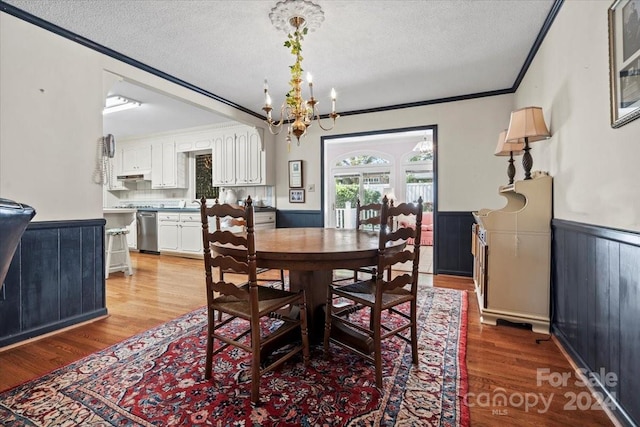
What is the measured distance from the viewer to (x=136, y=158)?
260 inches

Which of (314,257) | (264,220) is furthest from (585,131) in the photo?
(264,220)

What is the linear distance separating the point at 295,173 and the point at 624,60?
4.19 metres

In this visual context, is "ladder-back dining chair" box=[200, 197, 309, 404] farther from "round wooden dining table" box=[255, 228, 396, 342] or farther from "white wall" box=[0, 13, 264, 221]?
"white wall" box=[0, 13, 264, 221]

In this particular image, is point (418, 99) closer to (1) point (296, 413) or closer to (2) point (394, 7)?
(2) point (394, 7)

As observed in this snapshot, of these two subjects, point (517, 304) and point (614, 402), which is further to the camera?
point (517, 304)

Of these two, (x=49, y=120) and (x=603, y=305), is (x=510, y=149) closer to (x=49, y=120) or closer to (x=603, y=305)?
(x=603, y=305)

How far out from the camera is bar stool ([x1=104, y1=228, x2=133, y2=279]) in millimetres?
4070

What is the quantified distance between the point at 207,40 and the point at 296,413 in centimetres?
285

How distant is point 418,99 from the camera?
4.22 m

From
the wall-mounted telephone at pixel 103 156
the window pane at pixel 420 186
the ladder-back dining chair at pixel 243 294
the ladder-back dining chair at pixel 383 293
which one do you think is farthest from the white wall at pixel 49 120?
the window pane at pixel 420 186

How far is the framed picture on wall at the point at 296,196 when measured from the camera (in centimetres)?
519

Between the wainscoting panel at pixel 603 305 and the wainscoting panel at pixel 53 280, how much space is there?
354 cm

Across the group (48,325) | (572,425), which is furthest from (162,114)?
(572,425)

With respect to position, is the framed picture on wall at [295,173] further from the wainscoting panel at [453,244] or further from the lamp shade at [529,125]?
the lamp shade at [529,125]
